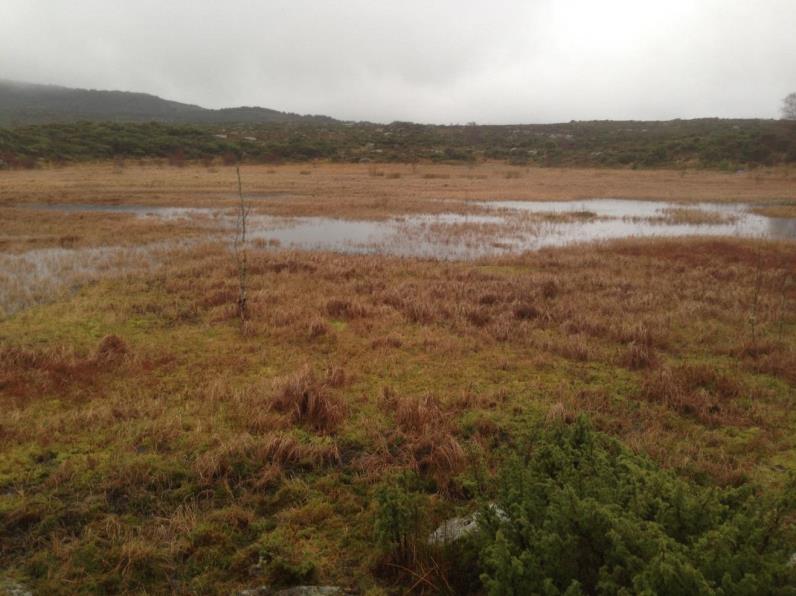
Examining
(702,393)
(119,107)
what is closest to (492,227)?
(702,393)

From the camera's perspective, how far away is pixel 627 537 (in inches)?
126

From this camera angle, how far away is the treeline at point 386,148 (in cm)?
5131

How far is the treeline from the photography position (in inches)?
2020

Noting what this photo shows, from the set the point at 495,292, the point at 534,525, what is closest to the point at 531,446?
the point at 534,525

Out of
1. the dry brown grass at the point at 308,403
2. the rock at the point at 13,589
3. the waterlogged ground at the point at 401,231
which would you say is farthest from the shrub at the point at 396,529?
the waterlogged ground at the point at 401,231

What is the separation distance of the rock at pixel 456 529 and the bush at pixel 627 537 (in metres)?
0.19

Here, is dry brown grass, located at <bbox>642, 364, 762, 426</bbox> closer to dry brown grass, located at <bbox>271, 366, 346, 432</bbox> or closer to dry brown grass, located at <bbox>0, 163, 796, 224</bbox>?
dry brown grass, located at <bbox>271, 366, 346, 432</bbox>

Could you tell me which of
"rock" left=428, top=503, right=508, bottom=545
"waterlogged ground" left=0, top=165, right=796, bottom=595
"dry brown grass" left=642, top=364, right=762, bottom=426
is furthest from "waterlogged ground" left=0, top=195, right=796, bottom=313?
"rock" left=428, top=503, right=508, bottom=545

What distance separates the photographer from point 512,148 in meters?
74.2

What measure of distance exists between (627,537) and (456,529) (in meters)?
1.48

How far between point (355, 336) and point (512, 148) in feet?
231

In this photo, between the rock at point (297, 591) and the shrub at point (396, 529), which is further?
the shrub at point (396, 529)

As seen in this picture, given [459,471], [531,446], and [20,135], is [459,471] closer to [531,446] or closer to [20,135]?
[531,446]

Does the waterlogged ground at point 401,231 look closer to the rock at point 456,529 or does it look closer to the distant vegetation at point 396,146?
the rock at point 456,529
